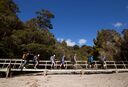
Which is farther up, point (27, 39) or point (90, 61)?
point (27, 39)

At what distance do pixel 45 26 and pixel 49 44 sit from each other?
6.20 meters

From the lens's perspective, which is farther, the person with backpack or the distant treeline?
the distant treeline

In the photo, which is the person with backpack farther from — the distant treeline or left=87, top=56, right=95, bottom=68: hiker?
the distant treeline

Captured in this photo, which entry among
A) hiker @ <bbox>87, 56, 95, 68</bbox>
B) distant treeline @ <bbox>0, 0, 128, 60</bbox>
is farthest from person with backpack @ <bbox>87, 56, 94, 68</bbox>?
distant treeline @ <bbox>0, 0, 128, 60</bbox>

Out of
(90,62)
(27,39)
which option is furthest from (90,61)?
(27,39)

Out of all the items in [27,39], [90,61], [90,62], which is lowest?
[90,62]

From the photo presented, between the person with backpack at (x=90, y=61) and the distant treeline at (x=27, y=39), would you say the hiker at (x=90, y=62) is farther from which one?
the distant treeline at (x=27, y=39)

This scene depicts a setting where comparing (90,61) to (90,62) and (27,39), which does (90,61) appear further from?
(27,39)

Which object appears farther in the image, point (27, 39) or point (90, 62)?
point (27, 39)

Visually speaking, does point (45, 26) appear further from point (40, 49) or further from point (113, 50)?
point (113, 50)

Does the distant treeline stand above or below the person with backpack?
above

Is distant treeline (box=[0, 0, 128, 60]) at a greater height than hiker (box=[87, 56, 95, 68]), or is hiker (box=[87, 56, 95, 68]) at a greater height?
distant treeline (box=[0, 0, 128, 60])

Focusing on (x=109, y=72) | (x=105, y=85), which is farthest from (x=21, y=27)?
(x=105, y=85)

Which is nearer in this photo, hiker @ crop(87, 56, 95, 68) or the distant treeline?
hiker @ crop(87, 56, 95, 68)
